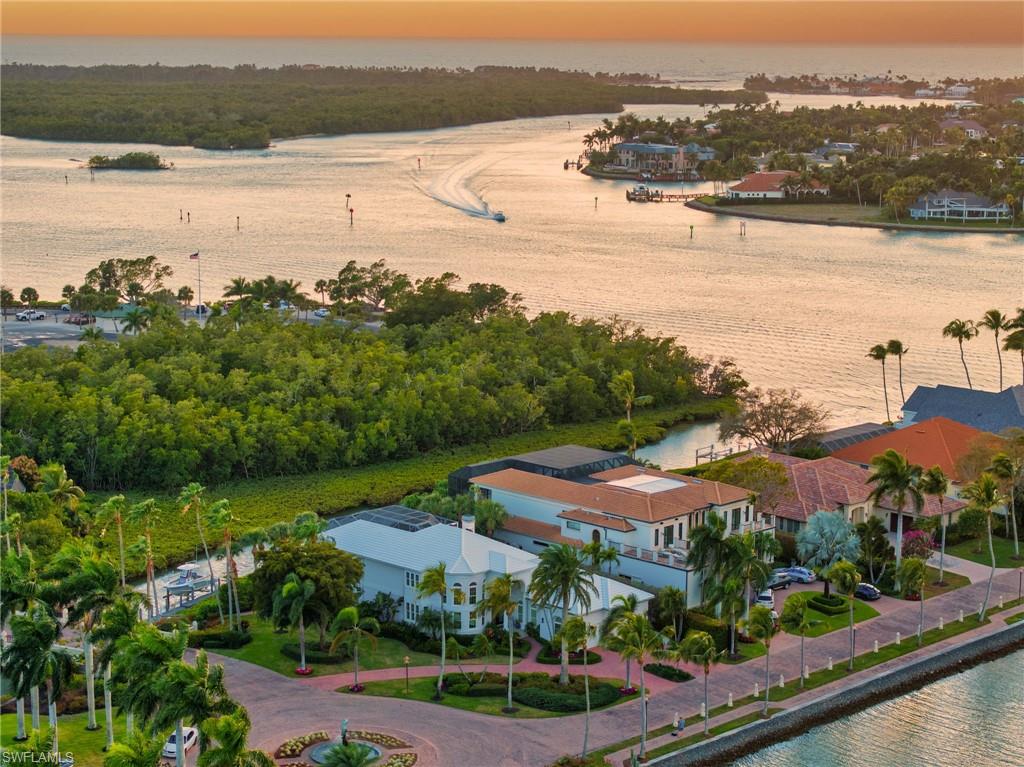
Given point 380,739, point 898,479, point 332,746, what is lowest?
point 380,739

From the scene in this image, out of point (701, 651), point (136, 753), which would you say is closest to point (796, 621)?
point (701, 651)

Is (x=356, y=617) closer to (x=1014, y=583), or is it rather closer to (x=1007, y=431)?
(x=1014, y=583)

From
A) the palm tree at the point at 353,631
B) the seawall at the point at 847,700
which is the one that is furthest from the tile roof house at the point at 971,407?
the palm tree at the point at 353,631

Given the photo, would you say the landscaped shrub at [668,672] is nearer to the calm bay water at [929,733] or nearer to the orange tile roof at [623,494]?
the calm bay water at [929,733]

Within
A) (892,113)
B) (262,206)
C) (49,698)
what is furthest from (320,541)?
(892,113)

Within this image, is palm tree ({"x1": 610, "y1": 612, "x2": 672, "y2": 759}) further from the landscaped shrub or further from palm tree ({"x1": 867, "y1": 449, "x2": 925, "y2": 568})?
palm tree ({"x1": 867, "y1": 449, "x2": 925, "y2": 568})

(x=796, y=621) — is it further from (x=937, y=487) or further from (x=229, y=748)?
(x=229, y=748)
